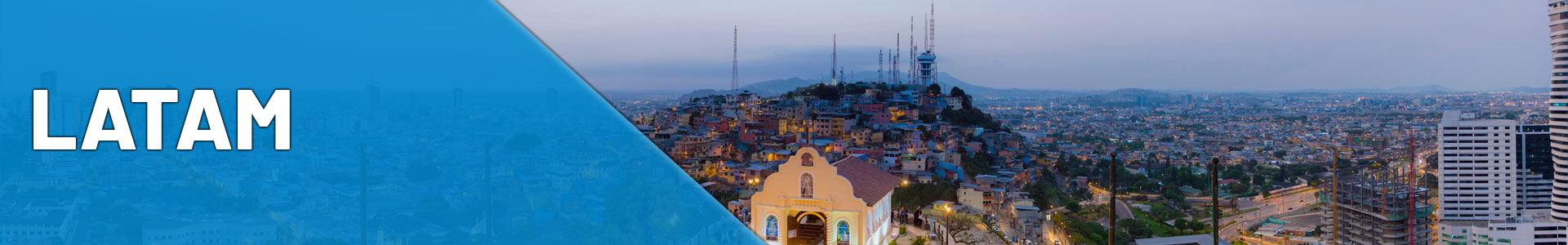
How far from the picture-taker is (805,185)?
11.3 feet

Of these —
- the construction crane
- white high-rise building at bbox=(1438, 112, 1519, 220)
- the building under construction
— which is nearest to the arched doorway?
the building under construction

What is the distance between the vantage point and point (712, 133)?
49.8ft

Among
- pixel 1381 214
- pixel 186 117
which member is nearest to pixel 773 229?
pixel 186 117

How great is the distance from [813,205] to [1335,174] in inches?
503

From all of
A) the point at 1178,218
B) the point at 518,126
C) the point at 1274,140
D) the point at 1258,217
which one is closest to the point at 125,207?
the point at 518,126

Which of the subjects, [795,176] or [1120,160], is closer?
[795,176]

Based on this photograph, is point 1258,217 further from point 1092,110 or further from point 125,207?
point 125,207

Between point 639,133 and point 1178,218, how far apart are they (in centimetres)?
1064

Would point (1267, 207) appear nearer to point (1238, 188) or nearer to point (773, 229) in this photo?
point (1238, 188)

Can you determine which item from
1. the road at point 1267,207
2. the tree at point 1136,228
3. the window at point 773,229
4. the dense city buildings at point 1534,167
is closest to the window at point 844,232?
the window at point 773,229

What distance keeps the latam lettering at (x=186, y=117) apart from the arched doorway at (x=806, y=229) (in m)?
1.75

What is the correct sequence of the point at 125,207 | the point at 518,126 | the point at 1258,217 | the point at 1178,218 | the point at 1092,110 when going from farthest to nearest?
the point at 1092,110
the point at 1258,217
the point at 1178,218
the point at 125,207
the point at 518,126

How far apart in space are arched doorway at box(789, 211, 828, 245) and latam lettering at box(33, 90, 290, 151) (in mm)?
1746

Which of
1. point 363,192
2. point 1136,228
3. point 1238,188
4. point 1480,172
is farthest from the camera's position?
point 1238,188
